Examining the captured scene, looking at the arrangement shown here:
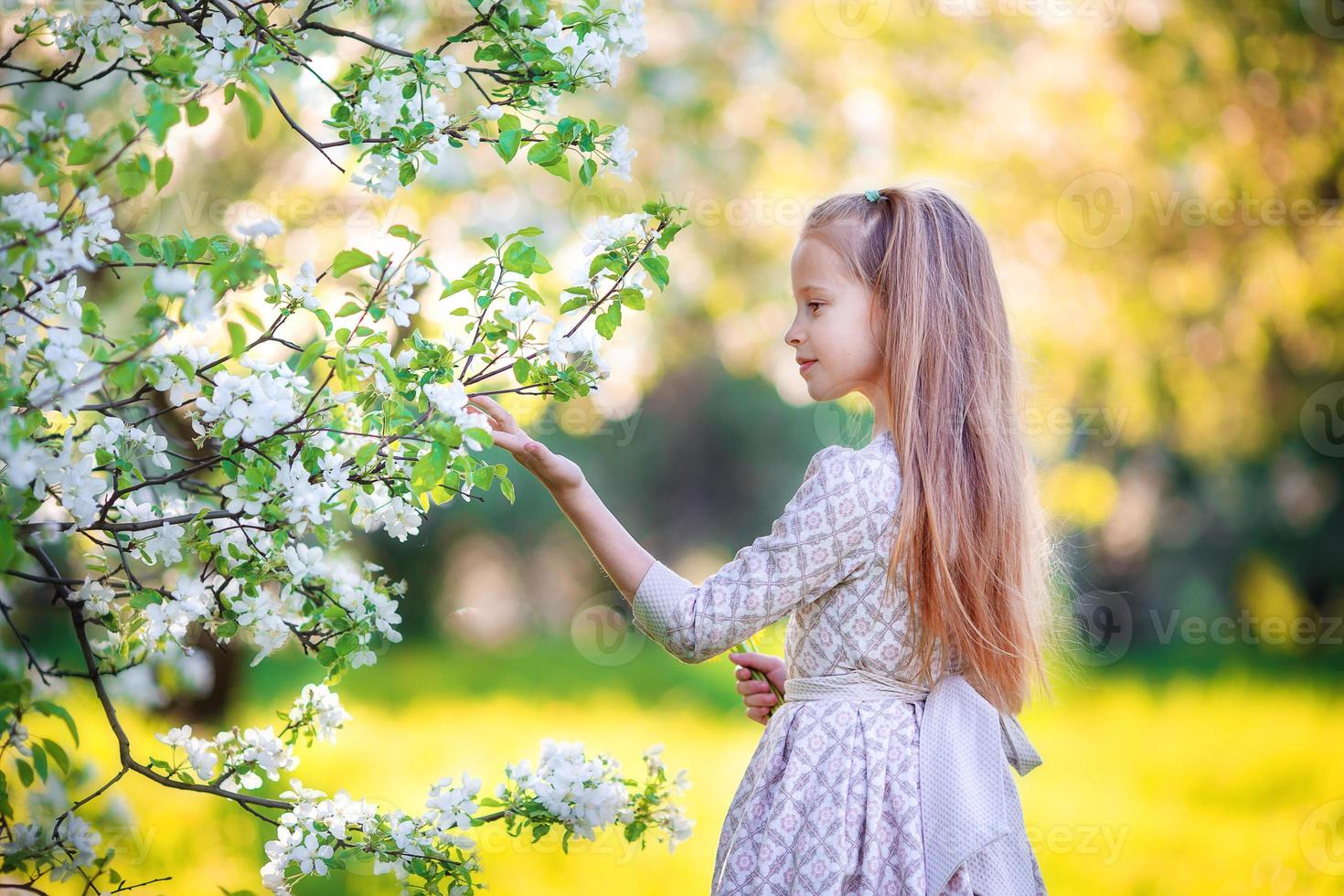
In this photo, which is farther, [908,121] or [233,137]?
[908,121]

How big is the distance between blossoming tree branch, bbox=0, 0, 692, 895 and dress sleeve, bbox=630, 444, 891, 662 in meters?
0.27

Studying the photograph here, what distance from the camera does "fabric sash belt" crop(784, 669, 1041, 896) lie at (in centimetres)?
160

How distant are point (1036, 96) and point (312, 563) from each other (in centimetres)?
505

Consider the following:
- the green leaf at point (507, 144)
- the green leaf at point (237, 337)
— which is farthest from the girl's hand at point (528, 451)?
the green leaf at point (237, 337)

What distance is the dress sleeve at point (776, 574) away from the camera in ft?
5.45

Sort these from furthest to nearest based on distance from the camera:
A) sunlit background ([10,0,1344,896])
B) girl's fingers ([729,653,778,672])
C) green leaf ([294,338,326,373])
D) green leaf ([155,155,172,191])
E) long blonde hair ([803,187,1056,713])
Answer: sunlit background ([10,0,1344,896]), girl's fingers ([729,653,778,672]), long blonde hair ([803,187,1056,713]), green leaf ([294,338,326,373]), green leaf ([155,155,172,191])

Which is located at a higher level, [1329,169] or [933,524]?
[1329,169]

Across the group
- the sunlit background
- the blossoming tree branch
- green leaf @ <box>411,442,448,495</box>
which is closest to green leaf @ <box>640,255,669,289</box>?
the blossoming tree branch

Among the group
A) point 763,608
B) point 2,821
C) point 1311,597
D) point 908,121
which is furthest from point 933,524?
point 1311,597

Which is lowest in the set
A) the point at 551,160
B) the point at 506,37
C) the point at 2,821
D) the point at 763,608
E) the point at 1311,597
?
the point at 2,821

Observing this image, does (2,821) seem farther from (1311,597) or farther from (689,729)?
(1311,597)

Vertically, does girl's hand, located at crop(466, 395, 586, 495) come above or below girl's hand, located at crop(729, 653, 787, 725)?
above

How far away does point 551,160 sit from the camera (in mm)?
1553

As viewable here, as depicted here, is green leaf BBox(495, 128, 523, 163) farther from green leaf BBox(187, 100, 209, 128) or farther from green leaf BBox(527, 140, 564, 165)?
green leaf BBox(187, 100, 209, 128)
